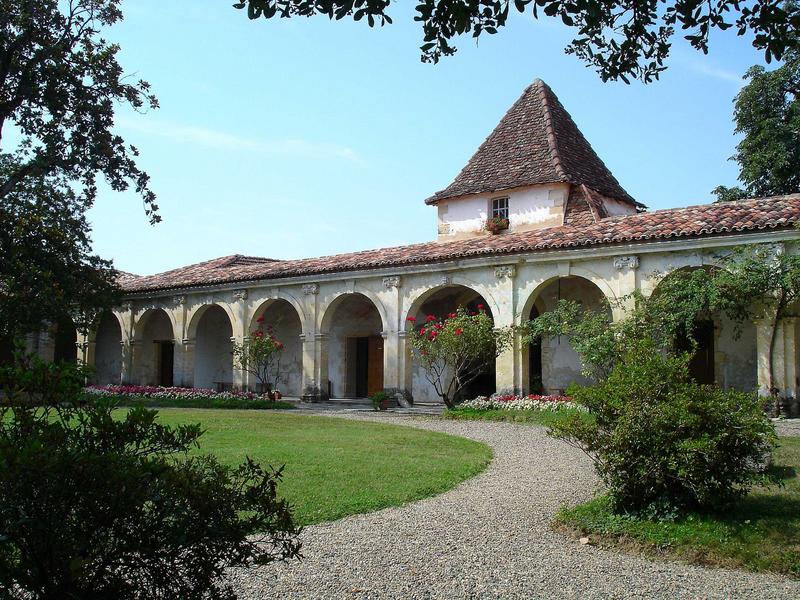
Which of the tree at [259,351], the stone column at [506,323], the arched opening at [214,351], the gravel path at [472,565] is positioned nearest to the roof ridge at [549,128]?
the stone column at [506,323]

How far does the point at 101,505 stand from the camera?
3.11 m

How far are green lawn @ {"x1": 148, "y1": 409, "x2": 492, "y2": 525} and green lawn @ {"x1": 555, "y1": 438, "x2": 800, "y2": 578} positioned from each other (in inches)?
75.9

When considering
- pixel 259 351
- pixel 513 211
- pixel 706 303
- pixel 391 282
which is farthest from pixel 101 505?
pixel 513 211

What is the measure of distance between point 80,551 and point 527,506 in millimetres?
4875

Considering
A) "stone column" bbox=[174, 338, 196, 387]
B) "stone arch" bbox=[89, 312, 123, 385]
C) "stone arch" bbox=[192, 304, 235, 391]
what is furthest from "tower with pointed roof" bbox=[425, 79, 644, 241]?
"stone arch" bbox=[89, 312, 123, 385]

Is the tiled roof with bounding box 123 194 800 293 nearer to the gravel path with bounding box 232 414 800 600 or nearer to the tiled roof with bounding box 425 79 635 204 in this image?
the tiled roof with bounding box 425 79 635 204

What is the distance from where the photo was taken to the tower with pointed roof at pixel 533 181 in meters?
21.5

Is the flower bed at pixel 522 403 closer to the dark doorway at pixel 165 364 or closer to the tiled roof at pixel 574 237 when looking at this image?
the tiled roof at pixel 574 237

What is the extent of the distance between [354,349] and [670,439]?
18841 mm

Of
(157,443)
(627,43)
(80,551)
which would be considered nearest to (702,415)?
(627,43)

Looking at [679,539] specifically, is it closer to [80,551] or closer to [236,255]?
[80,551]

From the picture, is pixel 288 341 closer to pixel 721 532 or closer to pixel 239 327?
pixel 239 327

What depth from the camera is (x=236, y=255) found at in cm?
3003

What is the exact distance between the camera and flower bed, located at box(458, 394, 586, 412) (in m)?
16.1
